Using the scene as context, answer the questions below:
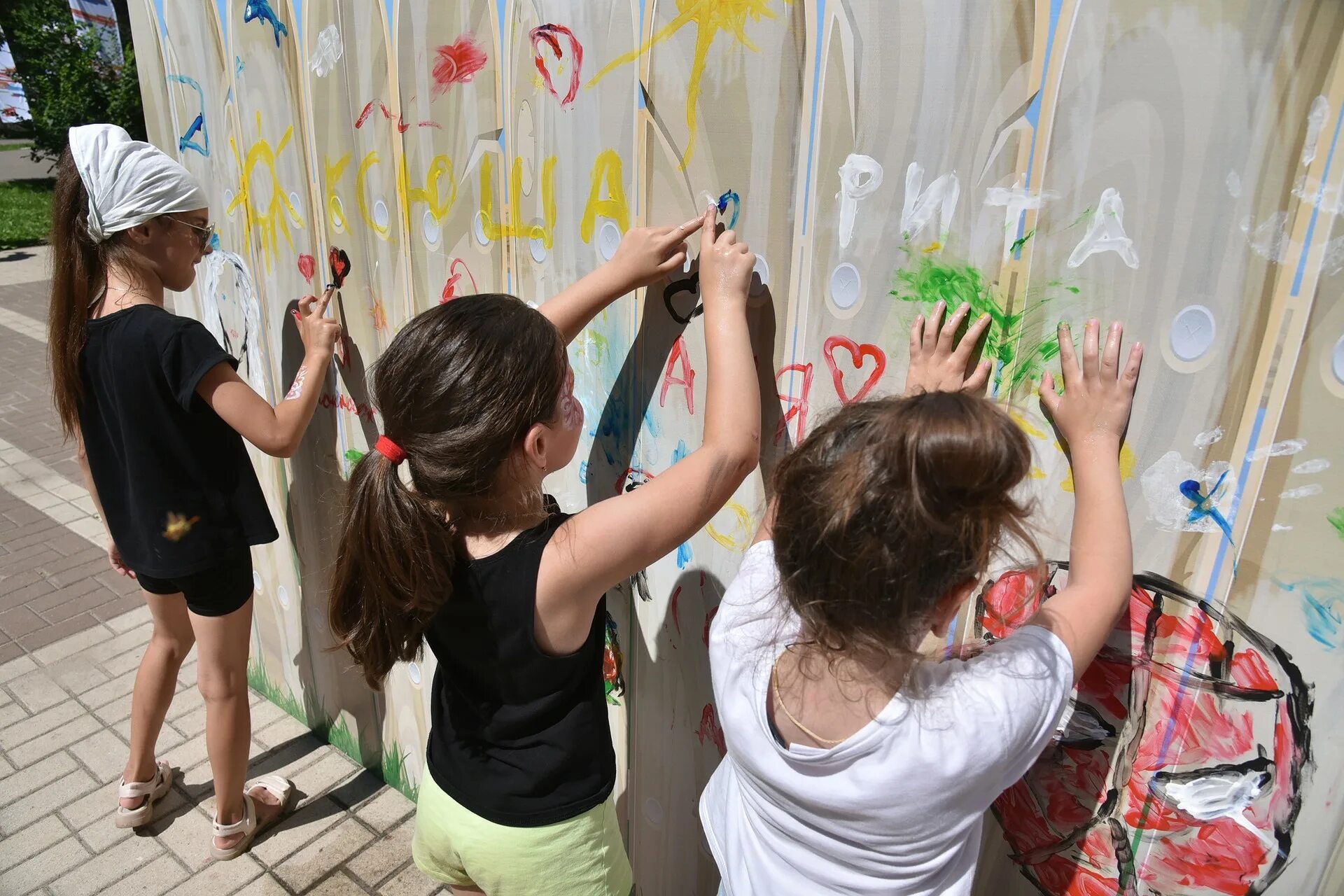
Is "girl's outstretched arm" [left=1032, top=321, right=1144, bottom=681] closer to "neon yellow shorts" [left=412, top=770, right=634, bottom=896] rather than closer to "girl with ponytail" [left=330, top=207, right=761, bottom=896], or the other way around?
"girl with ponytail" [left=330, top=207, right=761, bottom=896]

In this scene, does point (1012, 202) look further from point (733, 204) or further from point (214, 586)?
point (214, 586)

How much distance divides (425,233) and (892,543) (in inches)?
61.8

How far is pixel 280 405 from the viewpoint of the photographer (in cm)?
212

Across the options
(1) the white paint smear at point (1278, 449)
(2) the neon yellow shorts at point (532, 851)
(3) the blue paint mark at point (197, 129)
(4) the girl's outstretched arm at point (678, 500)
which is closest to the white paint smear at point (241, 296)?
(3) the blue paint mark at point (197, 129)

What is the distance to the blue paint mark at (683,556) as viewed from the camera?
182cm

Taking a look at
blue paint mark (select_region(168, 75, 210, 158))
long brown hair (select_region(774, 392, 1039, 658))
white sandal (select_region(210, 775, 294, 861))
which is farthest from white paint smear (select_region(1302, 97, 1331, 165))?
white sandal (select_region(210, 775, 294, 861))

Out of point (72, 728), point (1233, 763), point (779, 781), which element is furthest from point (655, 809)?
point (72, 728)

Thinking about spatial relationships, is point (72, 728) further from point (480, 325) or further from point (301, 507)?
point (480, 325)

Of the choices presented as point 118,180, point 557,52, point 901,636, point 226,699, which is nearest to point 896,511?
point 901,636

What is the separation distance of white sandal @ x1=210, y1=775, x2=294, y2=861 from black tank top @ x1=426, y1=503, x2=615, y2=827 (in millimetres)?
1383

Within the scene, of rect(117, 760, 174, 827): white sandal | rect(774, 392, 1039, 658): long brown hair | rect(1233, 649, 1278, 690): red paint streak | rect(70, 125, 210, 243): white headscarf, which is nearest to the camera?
rect(774, 392, 1039, 658): long brown hair

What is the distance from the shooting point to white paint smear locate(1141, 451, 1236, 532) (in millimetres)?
1120

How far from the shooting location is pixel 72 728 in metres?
3.15

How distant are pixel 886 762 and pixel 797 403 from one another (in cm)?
70
